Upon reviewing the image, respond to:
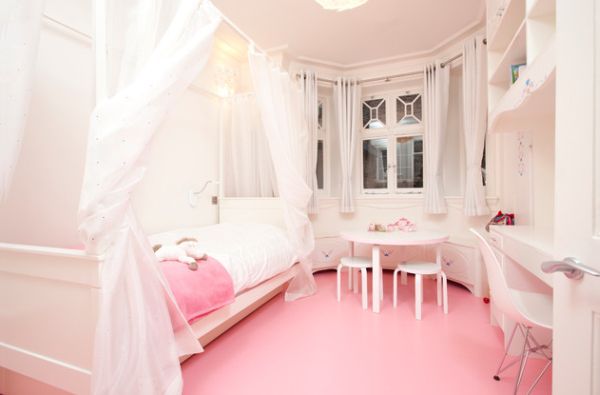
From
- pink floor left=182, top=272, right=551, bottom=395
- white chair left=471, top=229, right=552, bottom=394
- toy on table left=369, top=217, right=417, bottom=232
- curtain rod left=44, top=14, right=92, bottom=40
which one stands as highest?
curtain rod left=44, top=14, right=92, bottom=40

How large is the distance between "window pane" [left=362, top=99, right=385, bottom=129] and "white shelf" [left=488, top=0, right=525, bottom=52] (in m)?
2.04

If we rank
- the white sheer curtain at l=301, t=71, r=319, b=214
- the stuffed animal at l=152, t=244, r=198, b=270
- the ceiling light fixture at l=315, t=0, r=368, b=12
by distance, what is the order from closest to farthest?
1. the stuffed animal at l=152, t=244, r=198, b=270
2. the ceiling light fixture at l=315, t=0, r=368, b=12
3. the white sheer curtain at l=301, t=71, r=319, b=214

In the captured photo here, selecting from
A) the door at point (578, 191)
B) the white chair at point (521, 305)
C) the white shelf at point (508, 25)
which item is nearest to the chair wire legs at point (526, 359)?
the white chair at point (521, 305)

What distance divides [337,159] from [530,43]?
2962 millimetres

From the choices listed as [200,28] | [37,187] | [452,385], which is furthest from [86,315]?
[452,385]

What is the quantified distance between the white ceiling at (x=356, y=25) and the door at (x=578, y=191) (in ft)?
8.43

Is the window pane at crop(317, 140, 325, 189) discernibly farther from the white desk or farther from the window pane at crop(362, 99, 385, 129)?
the white desk

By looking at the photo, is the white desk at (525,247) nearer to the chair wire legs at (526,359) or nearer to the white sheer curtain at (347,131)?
the chair wire legs at (526,359)

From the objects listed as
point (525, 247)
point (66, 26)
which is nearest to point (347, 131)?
point (525, 247)

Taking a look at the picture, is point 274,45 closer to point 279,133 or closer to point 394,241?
point 279,133

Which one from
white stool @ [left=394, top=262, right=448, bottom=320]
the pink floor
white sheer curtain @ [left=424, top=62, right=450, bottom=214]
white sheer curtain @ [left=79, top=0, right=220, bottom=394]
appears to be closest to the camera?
white sheer curtain @ [left=79, top=0, right=220, bottom=394]

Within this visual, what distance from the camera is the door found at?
0.64 meters

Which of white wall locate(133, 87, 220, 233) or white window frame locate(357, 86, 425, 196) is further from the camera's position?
white window frame locate(357, 86, 425, 196)

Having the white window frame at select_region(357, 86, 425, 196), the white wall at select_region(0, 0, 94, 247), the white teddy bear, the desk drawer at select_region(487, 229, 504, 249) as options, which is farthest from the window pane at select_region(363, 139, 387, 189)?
the white wall at select_region(0, 0, 94, 247)
